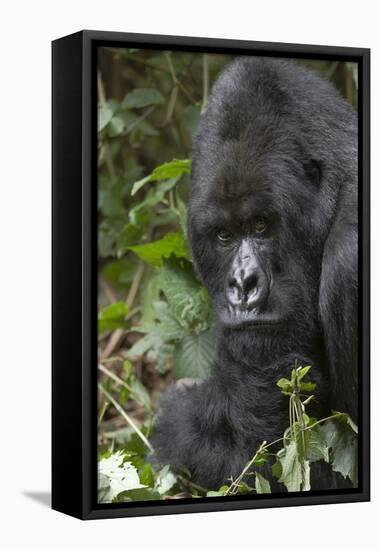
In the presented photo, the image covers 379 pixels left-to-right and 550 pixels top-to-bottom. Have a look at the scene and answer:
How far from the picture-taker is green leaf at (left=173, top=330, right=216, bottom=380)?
3.54 m

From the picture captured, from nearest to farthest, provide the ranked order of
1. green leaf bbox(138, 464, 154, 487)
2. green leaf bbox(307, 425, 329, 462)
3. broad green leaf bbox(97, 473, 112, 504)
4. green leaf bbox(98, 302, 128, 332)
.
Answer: broad green leaf bbox(97, 473, 112, 504) < green leaf bbox(138, 464, 154, 487) < green leaf bbox(307, 425, 329, 462) < green leaf bbox(98, 302, 128, 332)

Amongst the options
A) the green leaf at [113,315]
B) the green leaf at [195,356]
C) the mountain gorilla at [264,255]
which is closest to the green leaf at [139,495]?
the mountain gorilla at [264,255]

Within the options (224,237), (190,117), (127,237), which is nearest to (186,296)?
(224,237)

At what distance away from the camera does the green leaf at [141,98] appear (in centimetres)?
359

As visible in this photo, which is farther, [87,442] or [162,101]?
[162,101]

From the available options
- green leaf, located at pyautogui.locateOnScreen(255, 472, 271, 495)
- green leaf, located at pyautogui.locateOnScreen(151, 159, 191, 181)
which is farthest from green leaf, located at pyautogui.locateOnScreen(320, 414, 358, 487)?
green leaf, located at pyautogui.locateOnScreen(151, 159, 191, 181)

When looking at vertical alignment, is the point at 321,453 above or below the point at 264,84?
below

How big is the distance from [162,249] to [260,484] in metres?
0.77

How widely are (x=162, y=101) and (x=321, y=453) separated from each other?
1154 millimetres

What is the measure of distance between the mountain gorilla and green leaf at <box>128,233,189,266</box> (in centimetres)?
8

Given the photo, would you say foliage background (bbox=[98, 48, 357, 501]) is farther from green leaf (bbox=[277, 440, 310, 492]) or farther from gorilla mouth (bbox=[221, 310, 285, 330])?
green leaf (bbox=[277, 440, 310, 492])

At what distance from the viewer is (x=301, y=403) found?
3.43m

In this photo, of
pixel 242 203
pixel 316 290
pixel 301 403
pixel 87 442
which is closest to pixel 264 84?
pixel 242 203

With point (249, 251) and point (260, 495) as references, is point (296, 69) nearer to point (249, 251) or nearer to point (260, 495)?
point (249, 251)
